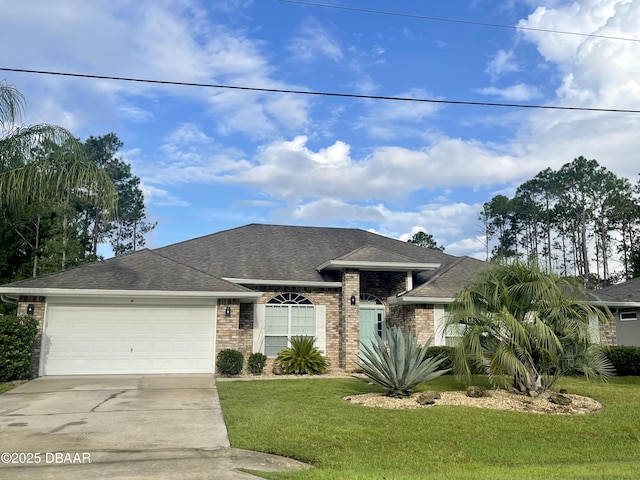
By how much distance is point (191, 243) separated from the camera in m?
20.3

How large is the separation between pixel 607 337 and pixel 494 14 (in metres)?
12.5

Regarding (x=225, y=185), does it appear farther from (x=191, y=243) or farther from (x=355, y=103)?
(x=355, y=103)

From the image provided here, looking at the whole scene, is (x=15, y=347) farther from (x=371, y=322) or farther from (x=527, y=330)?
(x=527, y=330)

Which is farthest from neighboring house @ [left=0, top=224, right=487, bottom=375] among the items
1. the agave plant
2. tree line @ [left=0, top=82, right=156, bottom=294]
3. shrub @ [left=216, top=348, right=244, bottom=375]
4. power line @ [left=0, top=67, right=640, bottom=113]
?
power line @ [left=0, top=67, right=640, bottom=113]

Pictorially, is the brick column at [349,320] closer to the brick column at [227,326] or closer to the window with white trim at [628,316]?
the brick column at [227,326]

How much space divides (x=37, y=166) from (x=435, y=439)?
990 centimetres

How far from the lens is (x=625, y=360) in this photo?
15602 mm

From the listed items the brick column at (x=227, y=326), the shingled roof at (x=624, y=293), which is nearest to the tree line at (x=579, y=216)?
the shingled roof at (x=624, y=293)

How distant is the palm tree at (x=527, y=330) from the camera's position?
394 inches

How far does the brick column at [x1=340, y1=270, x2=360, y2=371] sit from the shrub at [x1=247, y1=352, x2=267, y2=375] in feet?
9.58

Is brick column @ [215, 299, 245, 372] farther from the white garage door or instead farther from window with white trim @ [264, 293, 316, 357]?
window with white trim @ [264, 293, 316, 357]

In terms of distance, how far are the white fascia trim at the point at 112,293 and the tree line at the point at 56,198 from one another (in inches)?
85.4

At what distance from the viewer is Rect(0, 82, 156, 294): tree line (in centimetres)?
1100

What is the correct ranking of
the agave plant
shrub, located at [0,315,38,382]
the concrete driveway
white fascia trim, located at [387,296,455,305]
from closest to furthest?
the concrete driveway < the agave plant < shrub, located at [0,315,38,382] < white fascia trim, located at [387,296,455,305]
